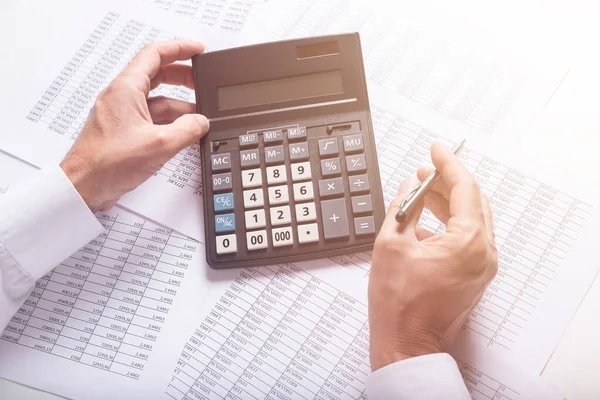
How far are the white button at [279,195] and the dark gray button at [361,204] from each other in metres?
0.08

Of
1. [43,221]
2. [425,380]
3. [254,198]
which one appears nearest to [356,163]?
[254,198]

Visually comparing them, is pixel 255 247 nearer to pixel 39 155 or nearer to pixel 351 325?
pixel 351 325

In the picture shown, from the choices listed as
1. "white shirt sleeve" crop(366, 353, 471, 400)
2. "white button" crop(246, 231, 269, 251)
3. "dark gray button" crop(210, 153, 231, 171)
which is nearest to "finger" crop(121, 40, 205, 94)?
"dark gray button" crop(210, 153, 231, 171)

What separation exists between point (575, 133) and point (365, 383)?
0.40 m

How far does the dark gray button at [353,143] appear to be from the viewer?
1.99 ft

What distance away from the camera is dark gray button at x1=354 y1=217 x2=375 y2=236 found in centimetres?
58

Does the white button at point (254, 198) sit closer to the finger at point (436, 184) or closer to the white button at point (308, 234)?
the white button at point (308, 234)

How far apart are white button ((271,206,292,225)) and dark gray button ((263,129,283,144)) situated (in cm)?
8

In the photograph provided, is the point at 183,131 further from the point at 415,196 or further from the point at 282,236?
the point at 415,196

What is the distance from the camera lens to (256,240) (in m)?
0.59

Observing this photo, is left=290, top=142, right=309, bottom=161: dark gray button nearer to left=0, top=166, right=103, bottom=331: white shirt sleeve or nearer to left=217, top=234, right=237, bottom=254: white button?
left=217, top=234, right=237, bottom=254: white button

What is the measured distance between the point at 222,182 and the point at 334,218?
14 centimetres

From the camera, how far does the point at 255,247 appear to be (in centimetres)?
59

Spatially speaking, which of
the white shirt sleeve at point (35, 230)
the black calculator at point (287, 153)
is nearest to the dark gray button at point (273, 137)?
the black calculator at point (287, 153)
